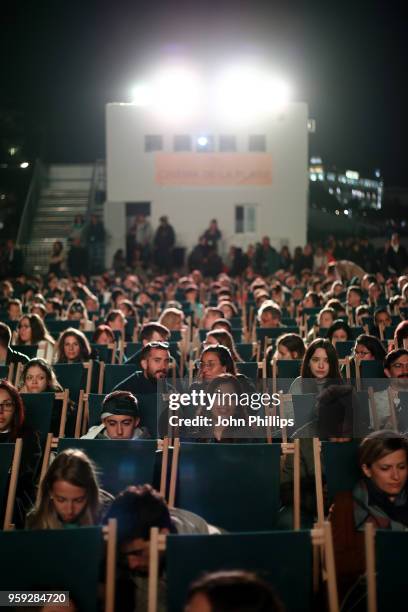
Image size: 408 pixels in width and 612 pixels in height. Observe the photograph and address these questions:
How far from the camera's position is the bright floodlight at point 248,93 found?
25953 mm

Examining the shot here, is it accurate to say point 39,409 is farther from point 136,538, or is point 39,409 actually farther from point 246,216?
point 246,216

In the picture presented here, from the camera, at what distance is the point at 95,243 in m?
25.7

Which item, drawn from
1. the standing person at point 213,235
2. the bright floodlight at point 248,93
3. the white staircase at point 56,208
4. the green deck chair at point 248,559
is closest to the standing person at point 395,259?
the standing person at point 213,235

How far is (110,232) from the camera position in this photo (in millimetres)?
26594

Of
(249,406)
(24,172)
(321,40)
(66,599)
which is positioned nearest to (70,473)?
(66,599)

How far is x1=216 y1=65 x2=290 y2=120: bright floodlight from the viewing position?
26.0 meters

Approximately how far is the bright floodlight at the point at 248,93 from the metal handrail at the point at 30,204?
641cm

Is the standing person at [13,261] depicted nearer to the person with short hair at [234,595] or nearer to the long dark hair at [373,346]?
the long dark hair at [373,346]

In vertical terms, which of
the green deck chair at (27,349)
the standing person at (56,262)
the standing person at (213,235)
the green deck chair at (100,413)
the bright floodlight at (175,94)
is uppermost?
the bright floodlight at (175,94)

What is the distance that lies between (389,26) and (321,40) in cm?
231

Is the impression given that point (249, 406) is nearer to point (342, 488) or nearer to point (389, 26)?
point (342, 488)

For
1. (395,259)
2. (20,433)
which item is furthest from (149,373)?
(395,259)

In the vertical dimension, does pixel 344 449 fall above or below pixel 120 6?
below

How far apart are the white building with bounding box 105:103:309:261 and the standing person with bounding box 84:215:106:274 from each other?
0.44 m
